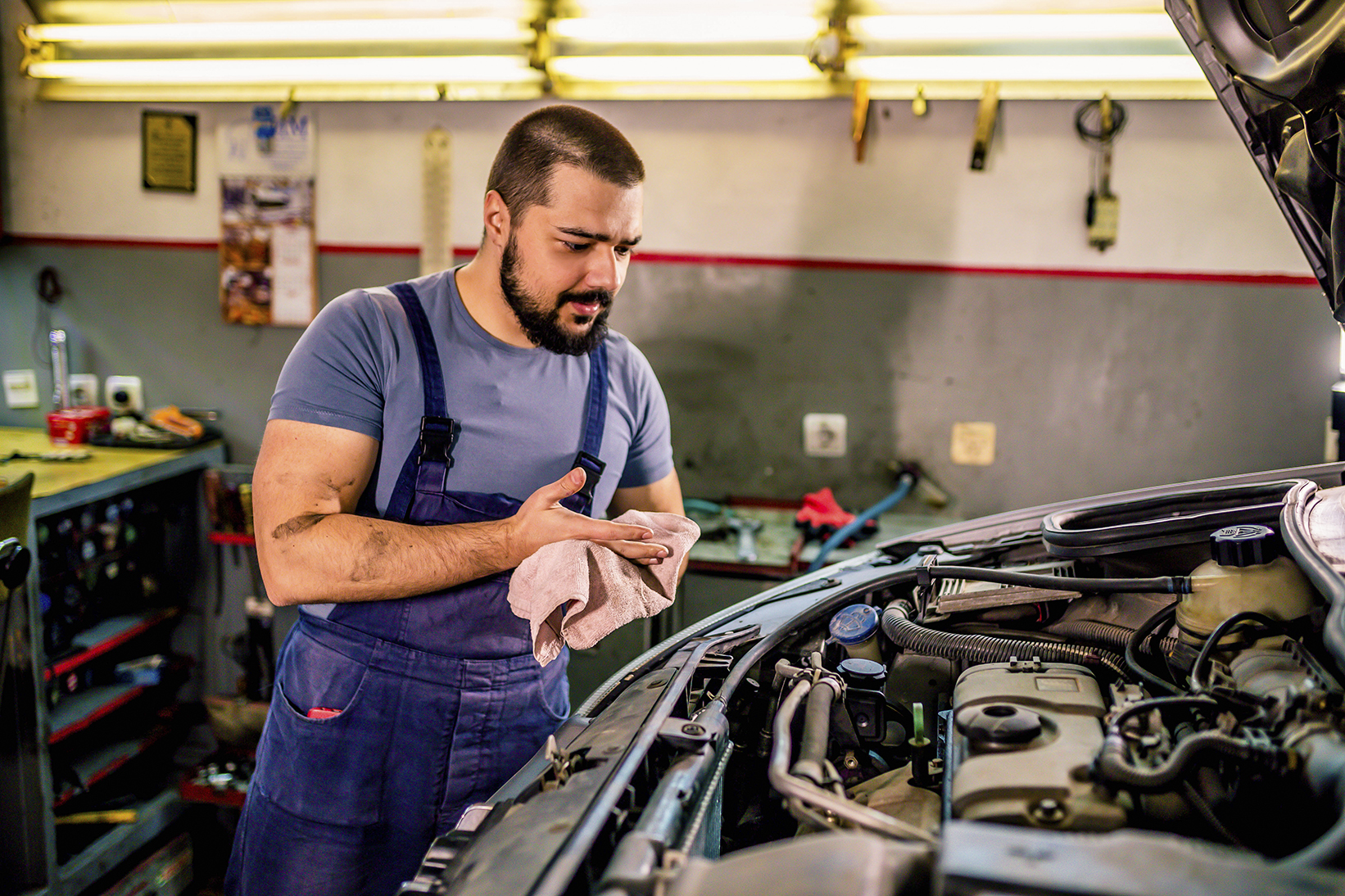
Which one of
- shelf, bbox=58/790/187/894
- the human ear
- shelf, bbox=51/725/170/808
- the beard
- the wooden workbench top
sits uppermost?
the human ear

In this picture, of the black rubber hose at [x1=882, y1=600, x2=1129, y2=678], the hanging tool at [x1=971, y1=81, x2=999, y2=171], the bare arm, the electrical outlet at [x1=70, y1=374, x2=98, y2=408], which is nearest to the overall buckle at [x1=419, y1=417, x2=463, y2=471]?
the bare arm

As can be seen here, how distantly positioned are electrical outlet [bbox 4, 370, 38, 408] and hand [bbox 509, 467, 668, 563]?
127 inches

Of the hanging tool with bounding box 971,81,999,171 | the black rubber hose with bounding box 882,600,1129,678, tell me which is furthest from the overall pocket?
the hanging tool with bounding box 971,81,999,171

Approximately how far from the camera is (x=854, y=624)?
143 cm

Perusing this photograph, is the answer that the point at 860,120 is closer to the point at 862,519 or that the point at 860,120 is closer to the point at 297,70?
the point at 862,519

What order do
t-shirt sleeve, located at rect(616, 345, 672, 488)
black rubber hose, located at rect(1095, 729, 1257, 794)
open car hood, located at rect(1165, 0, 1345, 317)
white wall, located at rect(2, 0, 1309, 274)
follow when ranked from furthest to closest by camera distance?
white wall, located at rect(2, 0, 1309, 274) → t-shirt sleeve, located at rect(616, 345, 672, 488) → open car hood, located at rect(1165, 0, 1345, 317) → black rubber hose, located at rect(1095, 729, 1257, 794)

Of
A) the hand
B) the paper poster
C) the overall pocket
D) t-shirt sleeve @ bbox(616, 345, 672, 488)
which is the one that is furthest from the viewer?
the paper poster

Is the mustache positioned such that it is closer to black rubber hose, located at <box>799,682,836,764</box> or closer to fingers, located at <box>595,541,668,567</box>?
fingers, located at <box>595,541,668,567</box>

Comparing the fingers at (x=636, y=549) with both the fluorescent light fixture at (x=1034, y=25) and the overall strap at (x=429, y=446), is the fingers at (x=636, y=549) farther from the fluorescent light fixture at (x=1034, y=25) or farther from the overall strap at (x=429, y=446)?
the fluorescent light fixture at (x=1034, y=25)

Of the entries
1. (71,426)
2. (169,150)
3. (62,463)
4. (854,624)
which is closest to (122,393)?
(71,426)

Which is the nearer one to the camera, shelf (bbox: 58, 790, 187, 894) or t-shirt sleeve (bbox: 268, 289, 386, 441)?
t-shirt sleeve (bbox: 268, 289, 386, 441)

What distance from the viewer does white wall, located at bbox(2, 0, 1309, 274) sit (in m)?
2.98

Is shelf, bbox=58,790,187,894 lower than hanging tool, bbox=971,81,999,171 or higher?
lower

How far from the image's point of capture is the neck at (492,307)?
1.62 metres
